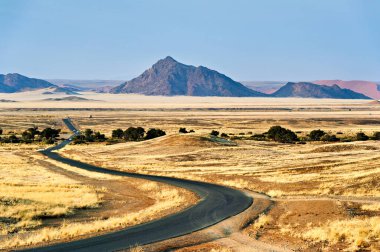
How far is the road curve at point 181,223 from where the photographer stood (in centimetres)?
2422

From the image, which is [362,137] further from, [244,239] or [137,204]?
[244,239]

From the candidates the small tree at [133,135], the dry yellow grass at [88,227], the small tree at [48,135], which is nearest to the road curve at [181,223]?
the dry yellow grass at [88,227]

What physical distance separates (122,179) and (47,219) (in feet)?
83.3

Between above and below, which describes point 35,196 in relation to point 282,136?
above

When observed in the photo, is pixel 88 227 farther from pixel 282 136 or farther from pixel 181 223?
pixel 282 136

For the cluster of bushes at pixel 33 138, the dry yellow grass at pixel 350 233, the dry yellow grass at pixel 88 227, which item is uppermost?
the dry yellow grass at pixel 350 233

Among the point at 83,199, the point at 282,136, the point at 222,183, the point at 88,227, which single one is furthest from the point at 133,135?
the point at 88,227

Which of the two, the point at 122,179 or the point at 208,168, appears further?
the point at 208,168

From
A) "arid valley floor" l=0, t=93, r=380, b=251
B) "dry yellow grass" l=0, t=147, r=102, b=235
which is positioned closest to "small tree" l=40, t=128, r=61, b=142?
"arid valley floor" l=0, t=93, r=380, b=251

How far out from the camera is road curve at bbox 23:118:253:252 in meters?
24.2

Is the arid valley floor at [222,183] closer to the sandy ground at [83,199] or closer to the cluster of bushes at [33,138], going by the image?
the sandy ground at [83,199]

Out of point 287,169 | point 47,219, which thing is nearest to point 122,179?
point 287,169

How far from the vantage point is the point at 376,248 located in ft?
75.0

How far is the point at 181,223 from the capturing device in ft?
97.7
